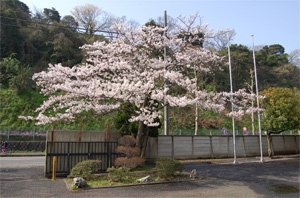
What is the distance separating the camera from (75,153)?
11.0 metres

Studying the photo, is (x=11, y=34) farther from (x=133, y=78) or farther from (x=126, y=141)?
(x=126, y=141)

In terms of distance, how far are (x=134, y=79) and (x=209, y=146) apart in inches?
423

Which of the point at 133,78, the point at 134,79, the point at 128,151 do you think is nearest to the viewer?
the point at 128,151

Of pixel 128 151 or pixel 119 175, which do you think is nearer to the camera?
pixel 119 175

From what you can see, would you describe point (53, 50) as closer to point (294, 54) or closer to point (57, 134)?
point (57, 134)

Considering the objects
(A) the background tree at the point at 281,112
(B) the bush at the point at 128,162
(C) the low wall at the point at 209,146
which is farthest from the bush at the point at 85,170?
(A) the background tree at the point at 281,112

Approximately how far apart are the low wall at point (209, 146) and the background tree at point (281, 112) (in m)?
1.87

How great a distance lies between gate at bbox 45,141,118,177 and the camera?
1070 centimetres

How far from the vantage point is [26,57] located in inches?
1420

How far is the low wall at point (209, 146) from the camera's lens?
675 inches

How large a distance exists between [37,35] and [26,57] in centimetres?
390

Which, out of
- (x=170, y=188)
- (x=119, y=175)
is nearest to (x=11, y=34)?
(x=119, y=175)

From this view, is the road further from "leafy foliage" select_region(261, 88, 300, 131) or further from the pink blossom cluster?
"leafy foliage" select_region(261, 88, 300, 131)

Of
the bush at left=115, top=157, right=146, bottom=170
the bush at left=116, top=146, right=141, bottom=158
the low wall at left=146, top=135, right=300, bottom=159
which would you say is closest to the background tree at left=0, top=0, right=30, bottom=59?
the low wall at left=146, top=135, right=300, bottom=159
